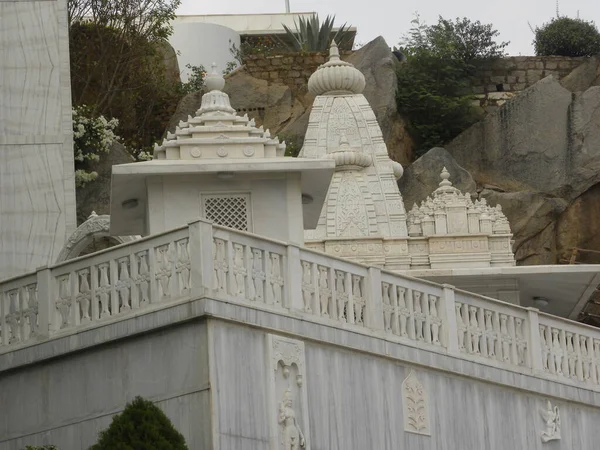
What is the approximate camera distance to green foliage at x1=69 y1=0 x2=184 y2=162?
1661 inches

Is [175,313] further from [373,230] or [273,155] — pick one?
[373,230]

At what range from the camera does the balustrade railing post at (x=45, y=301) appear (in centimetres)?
1947

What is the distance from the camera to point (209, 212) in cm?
2202

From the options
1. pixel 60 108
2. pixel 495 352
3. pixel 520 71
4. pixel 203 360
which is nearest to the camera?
pixel 203 360

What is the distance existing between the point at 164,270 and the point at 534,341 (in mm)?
5373

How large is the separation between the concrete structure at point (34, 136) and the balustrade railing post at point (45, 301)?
8387mm

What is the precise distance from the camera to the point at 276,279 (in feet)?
63.2

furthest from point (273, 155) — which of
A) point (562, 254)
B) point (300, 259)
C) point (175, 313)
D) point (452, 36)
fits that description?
point (452, 36)

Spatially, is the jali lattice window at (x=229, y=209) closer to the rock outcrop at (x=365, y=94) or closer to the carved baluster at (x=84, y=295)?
the carved baluster at (x=84, y=295)

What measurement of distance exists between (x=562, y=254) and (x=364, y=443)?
2273cm

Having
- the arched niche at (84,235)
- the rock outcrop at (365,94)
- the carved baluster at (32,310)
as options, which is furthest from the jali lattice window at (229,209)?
the rock outcrop at (365,94)

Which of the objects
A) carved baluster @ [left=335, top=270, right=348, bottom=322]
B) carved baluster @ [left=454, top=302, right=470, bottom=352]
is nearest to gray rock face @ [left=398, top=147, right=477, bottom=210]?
carved baluster @ [left=454, top=302, right=470, bottom=352]

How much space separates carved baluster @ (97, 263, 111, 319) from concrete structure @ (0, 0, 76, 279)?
29.4ft

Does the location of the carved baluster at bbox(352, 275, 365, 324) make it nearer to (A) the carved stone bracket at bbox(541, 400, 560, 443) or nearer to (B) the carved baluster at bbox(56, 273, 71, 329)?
(B) the carved baluster at bbox(56, 273, 71, 329)
